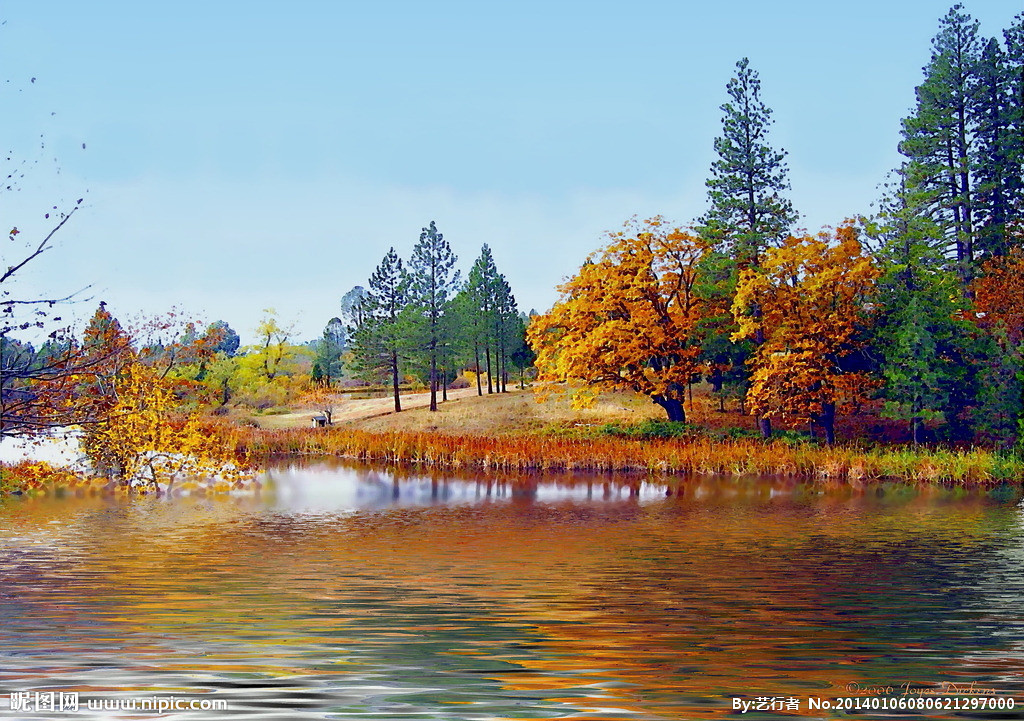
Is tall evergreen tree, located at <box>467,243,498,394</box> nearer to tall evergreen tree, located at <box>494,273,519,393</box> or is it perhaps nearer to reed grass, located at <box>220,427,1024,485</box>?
tall evergreen tree, located at <box>494,273,519,393</box>

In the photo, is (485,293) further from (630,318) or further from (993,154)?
(993,154)

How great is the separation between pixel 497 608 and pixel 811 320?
31783mm

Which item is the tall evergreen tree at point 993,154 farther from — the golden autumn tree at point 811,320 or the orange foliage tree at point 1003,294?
the golden autumn tree at point 811,320

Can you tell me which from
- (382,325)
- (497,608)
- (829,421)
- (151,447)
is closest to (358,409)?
(382,325)

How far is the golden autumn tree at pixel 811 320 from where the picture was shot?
37.9 meters

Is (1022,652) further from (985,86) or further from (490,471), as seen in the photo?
(985,86)

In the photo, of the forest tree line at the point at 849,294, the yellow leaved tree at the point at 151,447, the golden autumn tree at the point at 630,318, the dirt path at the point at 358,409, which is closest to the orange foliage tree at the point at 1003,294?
the forest tree line at the point at 849,294

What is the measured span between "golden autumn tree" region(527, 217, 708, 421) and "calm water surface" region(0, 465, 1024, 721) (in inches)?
832

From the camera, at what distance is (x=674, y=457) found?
110 feet

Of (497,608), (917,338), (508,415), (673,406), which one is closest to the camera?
(497,608)

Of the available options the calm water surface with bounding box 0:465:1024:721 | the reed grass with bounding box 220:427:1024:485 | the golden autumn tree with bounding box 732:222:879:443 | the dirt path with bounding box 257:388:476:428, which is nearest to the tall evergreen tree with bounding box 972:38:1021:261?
the golden autumn tree with bounding box 732:222:879:443

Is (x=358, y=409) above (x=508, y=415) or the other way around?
above

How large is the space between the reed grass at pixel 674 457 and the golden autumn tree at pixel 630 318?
3497 millimetres

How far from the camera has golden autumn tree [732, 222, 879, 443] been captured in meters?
37.9
